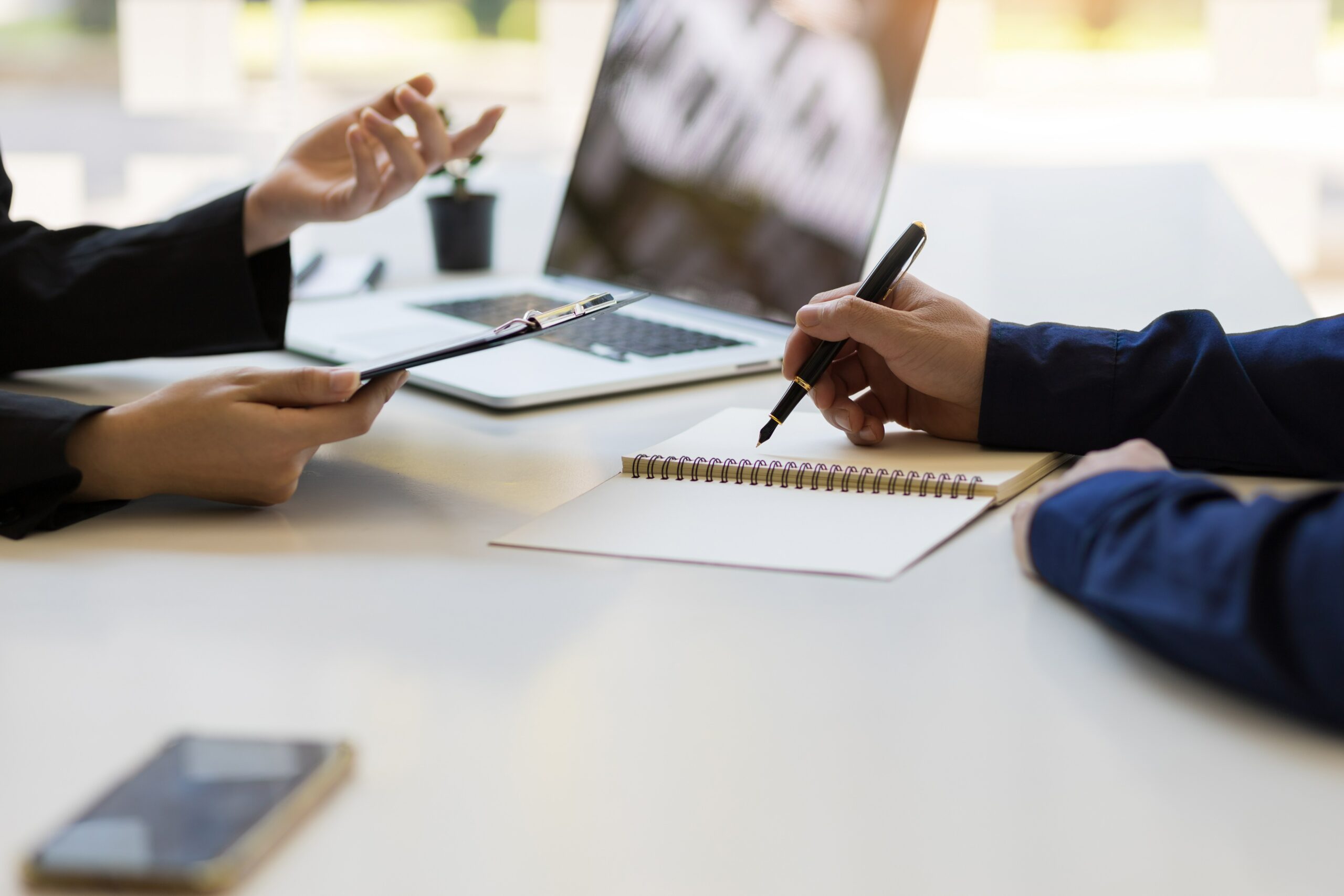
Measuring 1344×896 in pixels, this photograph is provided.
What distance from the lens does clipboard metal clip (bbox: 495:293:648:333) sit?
29.2 inches

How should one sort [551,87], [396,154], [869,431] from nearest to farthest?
1. [869,431]
2. [396,154]
3. [551,87]

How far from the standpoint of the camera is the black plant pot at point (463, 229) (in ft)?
5.13

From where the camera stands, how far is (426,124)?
3.29 ft

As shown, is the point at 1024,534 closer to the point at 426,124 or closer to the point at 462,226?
the point at 426,124

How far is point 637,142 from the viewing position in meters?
1.33

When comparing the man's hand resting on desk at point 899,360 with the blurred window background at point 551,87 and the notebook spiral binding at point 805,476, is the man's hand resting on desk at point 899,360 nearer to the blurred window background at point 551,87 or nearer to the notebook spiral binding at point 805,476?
the notebook spiral binding at point 805,476

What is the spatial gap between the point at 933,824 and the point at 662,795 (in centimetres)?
9

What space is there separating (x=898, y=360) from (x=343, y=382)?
0.36 metres

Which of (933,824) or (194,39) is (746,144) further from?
(194,39)

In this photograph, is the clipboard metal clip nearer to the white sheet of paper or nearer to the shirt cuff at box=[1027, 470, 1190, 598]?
the white sheet of paper

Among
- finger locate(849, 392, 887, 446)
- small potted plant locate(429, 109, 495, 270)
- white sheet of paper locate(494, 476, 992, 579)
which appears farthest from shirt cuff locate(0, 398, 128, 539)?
small potted plant locate(429, 109, 495, 270)

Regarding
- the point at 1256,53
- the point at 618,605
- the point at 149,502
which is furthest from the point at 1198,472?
the point at 1256,53

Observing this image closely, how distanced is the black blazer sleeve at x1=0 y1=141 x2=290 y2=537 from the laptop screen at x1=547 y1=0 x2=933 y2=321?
409mm

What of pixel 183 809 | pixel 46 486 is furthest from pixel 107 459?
pixel 183 809
